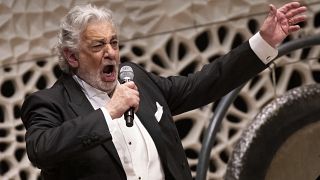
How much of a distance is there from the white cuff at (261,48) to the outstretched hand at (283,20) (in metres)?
0.02

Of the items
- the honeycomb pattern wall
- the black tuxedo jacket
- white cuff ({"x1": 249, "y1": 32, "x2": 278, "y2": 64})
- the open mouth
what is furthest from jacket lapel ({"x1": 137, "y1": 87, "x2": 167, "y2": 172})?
the honeycomb pattern wall

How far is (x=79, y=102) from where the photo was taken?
1620 mm

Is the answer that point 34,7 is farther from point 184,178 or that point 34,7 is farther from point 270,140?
point 184,178

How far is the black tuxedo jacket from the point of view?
4.80 feet

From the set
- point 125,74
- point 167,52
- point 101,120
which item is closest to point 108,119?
point 101,120

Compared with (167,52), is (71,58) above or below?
above

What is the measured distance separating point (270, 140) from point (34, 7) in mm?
900

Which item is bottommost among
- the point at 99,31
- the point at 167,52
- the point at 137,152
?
the point at 167,52

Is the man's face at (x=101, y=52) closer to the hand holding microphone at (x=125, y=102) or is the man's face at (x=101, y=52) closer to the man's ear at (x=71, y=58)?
the man's ear at (x=71, y=58)

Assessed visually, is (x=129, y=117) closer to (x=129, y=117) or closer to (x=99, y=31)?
(x=129, y=117)

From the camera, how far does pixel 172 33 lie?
111 inches

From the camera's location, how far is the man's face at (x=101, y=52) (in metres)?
1.60

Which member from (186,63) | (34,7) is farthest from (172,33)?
(34,7)

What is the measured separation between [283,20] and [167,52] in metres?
1.25
